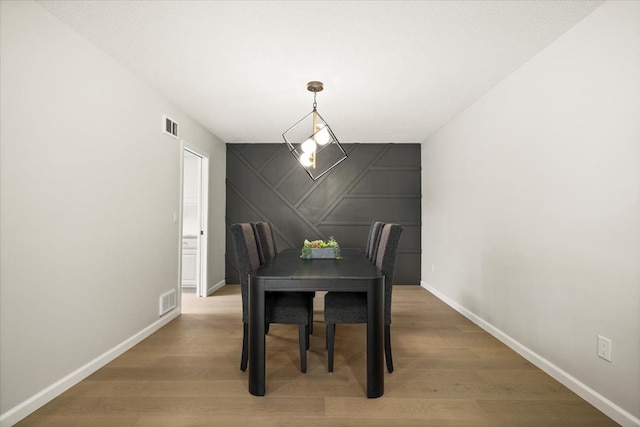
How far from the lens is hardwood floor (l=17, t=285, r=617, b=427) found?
185cm

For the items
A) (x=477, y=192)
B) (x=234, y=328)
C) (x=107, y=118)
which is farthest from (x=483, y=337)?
(x=107, y=118)

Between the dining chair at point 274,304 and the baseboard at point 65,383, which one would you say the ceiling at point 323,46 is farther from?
the baseboard at point 65,383

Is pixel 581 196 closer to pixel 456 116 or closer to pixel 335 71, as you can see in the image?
pixel 335 71

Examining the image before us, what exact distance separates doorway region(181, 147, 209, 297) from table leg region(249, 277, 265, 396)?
263cm

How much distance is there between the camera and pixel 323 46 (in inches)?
98.7

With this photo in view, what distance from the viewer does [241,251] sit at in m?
2.35

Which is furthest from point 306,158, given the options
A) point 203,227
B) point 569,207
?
point 203,227

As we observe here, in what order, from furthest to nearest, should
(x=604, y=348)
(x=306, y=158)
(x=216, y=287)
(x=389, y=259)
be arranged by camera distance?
(x=216, y=287) < (x=306, y=158) < (x=389, y=259) < (x=604, y=348)

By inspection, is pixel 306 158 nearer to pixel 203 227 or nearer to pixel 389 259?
pixel 389 259

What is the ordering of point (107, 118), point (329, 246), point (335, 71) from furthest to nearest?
point (329, 246) → point (335, 71) → point (107, 118)

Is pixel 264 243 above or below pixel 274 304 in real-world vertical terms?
above

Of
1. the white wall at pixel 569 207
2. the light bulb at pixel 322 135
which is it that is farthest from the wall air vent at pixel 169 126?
the white wall at pixel 569 207

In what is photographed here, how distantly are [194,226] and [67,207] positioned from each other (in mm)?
3453

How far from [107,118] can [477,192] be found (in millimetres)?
3402
